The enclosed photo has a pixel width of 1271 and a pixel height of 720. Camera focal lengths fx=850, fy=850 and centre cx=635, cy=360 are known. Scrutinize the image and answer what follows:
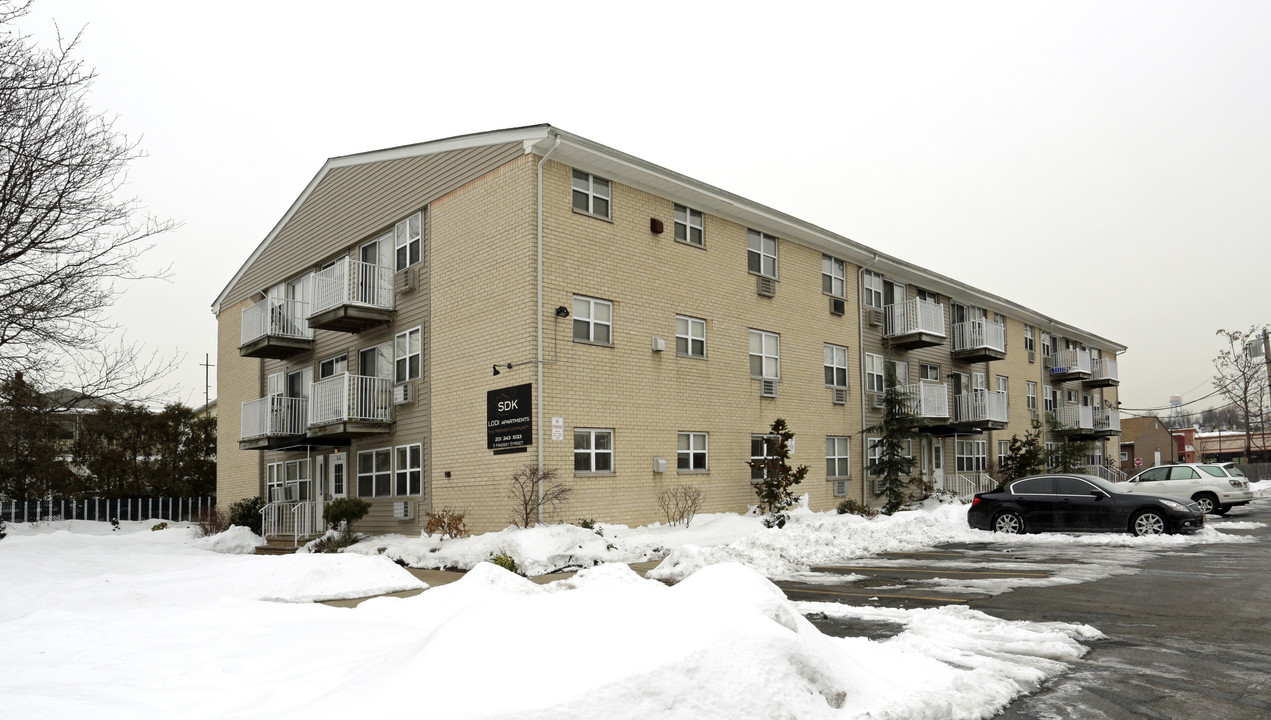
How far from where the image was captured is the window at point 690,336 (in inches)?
851

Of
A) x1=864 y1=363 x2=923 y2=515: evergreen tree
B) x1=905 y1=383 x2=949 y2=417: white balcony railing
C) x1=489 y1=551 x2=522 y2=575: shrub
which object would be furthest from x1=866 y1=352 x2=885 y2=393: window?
x1=489 y1=551 x2=522 y2=575: shrub

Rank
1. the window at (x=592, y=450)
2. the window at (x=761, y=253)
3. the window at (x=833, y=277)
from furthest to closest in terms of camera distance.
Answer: the window at (x=833, y=277)
the window at (x=761, y=253)
the window at (x=592, y=450)

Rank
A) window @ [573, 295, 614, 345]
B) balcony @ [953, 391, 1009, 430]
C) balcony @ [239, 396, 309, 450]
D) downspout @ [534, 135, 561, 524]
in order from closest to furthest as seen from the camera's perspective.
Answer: downspout @ [534, 135, 561, 524] → window @ [573, 295, 614, 345] → balcony @ [239, 396, 309, 450] → balcony @ [953, 391, 1009, 430]

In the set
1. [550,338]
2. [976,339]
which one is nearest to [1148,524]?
[550,338]

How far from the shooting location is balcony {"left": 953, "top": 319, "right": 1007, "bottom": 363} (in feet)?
111

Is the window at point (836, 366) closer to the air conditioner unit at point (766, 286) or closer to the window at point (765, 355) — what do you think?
the window at point (765, 355)

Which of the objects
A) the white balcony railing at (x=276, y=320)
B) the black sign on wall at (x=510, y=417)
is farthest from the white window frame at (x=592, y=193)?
the white balcony railing at (x=276, y=320)

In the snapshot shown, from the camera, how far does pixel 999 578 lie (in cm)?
1270

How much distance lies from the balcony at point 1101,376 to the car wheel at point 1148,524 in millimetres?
32692

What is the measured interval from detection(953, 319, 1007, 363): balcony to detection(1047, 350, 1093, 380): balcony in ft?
37.2

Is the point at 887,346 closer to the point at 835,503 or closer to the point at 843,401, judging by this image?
the point at 843,401

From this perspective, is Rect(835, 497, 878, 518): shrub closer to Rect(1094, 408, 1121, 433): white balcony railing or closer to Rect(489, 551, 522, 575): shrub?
Rect(489, 551, 522, 575): shrub

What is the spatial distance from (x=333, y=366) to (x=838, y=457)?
15.7 metres

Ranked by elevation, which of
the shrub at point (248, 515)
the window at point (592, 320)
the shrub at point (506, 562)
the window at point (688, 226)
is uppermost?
the window at point (688, 226)
